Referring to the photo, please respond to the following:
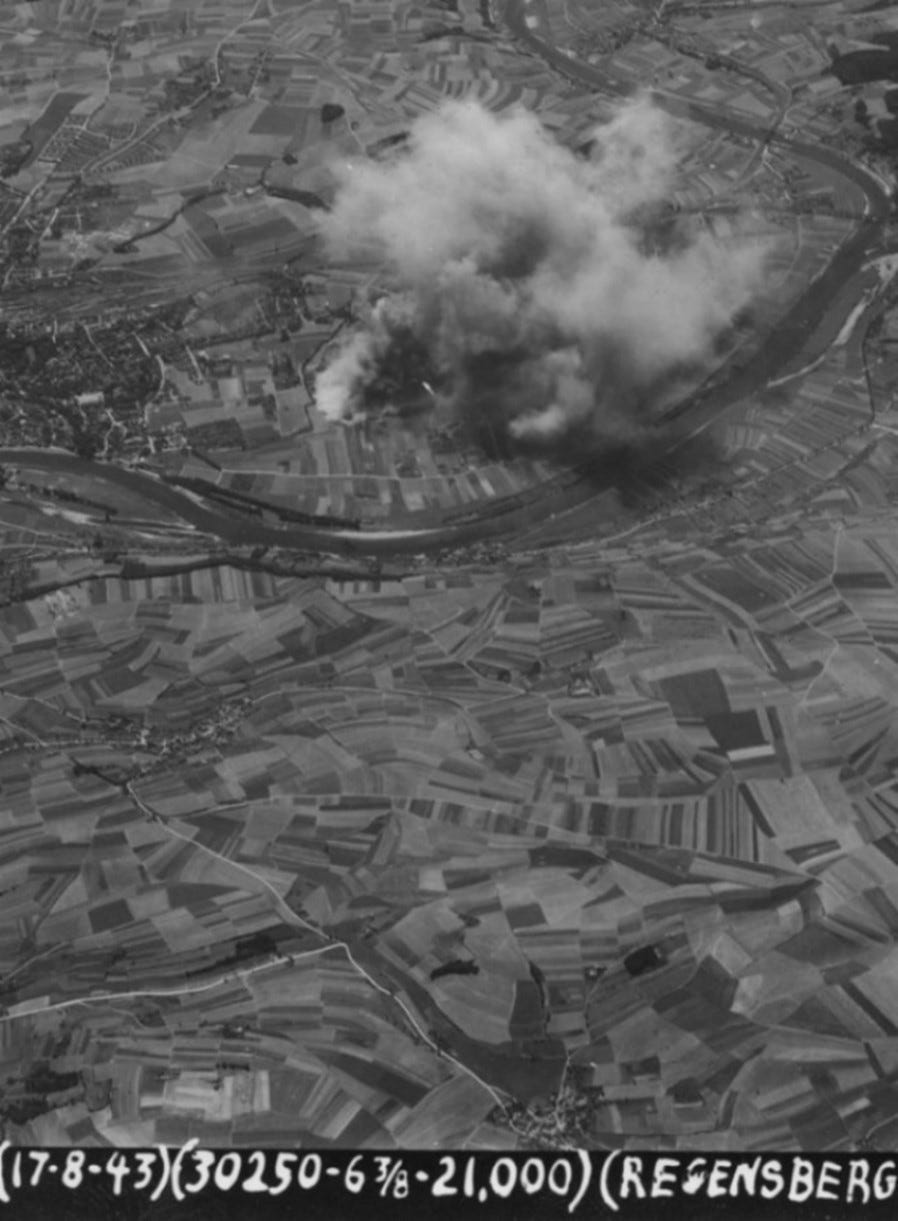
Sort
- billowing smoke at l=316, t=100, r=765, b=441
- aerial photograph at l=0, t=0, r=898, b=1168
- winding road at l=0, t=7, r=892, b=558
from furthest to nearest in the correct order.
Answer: billowing smoke at l=316, t=100, r=765, b=441
winding road at l=0, t=7, r=892, b=558
aerial photograph at l=0, t=0, r=898, b=1168

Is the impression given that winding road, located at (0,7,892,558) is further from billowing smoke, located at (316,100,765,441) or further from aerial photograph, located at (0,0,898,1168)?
billowing smoke, located at (316,100,765,441)

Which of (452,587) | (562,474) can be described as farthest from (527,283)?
(452,587)

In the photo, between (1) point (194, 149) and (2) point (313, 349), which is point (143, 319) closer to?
(2) point (313, 349)

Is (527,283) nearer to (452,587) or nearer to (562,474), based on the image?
(562,474)

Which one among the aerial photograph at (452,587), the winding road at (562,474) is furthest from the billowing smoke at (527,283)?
the winding road at (562,474)

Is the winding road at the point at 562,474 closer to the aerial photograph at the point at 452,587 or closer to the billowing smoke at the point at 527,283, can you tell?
the aerial photograph at the point at 452,587

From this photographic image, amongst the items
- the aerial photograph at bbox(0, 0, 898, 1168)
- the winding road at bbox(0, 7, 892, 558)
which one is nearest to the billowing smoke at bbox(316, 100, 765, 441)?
the aerial photograph at bbox(0, 0, 898, 1168)

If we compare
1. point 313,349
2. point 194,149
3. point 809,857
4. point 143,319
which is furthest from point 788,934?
point 194,149
